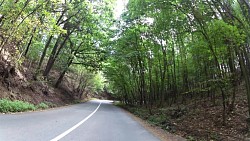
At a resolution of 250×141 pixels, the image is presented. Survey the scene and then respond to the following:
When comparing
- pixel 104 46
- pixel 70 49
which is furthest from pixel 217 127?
pixel 70 49

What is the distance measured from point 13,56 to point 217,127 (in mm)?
14140

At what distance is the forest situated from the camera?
11023 millimetres

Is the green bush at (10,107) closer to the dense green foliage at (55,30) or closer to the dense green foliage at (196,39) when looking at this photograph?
the dense green foliage at (55,30)

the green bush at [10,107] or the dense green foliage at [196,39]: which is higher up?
the dense green foliage at [196,39]

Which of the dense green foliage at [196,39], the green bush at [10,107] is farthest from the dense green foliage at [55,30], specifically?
the green bush at [10,107]

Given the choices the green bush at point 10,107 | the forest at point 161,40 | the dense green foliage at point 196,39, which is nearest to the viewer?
the dense green foliage at point 196,39

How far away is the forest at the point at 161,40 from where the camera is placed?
11.0 meters

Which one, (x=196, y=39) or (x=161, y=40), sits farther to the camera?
(x=161, y=40)

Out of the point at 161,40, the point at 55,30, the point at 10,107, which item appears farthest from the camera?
the point at 161,40

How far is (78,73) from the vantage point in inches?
1832

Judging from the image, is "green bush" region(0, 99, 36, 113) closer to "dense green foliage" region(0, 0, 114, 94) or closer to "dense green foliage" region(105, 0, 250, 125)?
"dense green foliage" region(0, 0, 114, 94)

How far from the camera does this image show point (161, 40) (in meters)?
20.8

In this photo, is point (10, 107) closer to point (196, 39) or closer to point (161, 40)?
point (196, 39)

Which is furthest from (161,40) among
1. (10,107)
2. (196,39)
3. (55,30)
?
(10,107)
